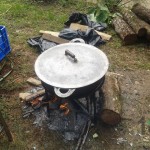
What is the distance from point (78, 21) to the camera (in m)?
6.99

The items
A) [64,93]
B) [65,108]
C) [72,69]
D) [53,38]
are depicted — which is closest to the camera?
[64,93]

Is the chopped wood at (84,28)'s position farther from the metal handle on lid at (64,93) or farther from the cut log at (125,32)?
the metal handle on lid at (64,93)

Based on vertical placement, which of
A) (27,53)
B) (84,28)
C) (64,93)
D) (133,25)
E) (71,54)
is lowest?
(27,53)

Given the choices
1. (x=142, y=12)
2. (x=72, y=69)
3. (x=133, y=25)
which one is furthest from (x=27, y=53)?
(x=142, y=12)

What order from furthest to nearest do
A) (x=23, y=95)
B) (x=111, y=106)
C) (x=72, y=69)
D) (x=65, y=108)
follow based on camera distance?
1. (x=23, y=95)
2. (x=65, y=108)
3. (x=111, y=106)
4. (x=72, y=69)

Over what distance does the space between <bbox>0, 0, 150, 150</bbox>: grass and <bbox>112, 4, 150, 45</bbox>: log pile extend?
18 centimetres

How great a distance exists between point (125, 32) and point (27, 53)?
2.14 meters

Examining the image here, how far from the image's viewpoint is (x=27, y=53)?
20.2 ft

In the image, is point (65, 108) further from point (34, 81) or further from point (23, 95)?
point (34, 81)

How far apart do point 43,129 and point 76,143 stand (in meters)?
0.57

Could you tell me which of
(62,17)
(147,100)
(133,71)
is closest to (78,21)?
(62,17)

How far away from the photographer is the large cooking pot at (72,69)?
12.3 feet

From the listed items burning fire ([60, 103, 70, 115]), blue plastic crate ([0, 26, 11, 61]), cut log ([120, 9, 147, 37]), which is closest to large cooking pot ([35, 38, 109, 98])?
burning fire ([60, 103, 70, 115])

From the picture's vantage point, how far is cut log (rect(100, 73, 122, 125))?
428cm
